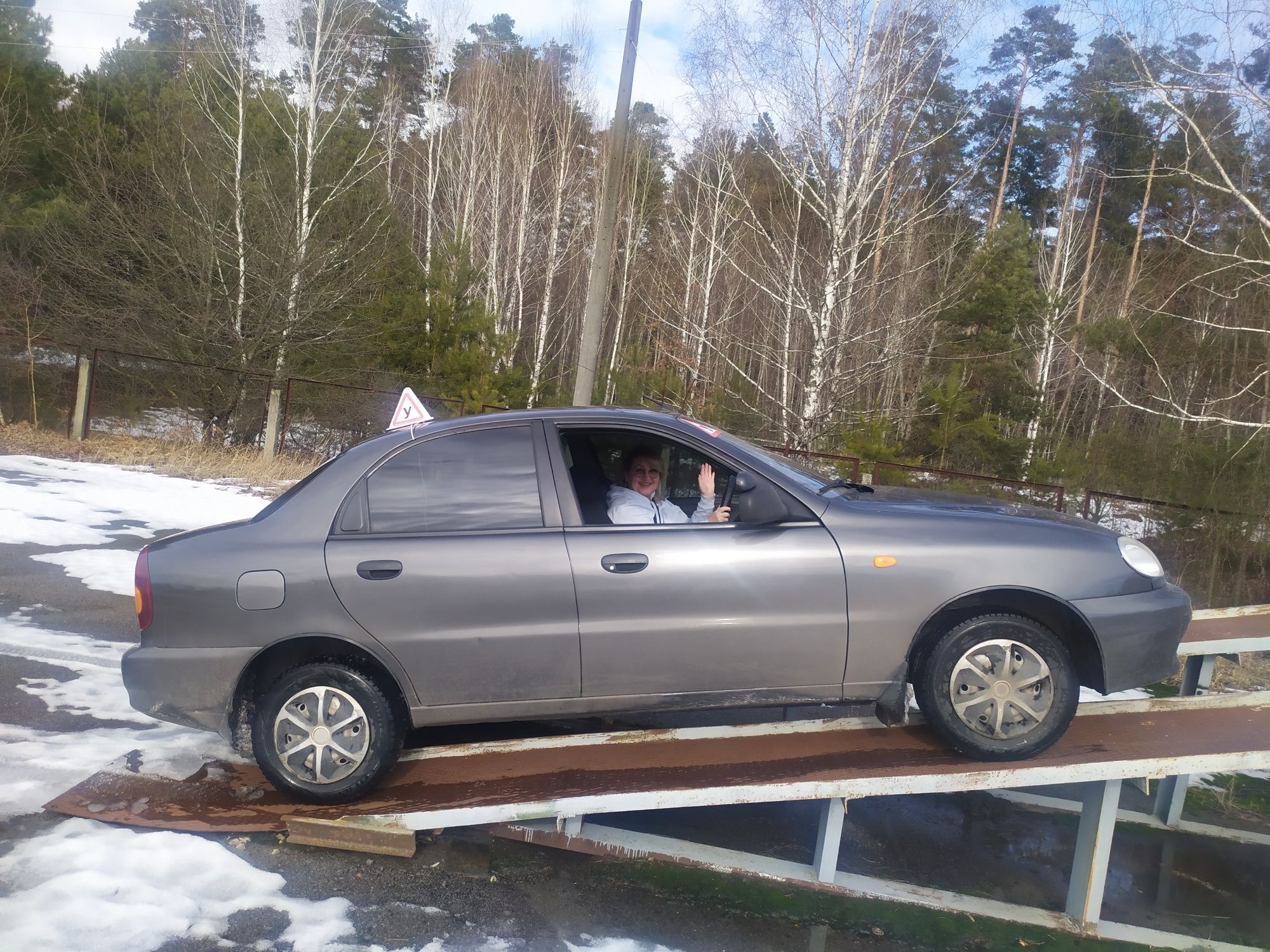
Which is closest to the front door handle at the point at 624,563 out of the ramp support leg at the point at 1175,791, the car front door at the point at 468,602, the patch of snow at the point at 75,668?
the car front door at the point at 468,602

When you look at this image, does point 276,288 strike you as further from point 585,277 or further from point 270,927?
point 585,277

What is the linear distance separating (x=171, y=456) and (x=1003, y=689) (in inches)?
560

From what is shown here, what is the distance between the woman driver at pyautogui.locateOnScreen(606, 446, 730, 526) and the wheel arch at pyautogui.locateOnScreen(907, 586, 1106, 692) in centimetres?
98

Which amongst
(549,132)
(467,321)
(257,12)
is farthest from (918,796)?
(549,132)

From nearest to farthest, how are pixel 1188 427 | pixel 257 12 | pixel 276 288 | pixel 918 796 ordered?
pixel 918 796 → pixel 1188 427 → pixel 276 288 → pixel 257 12

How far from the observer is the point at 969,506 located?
4.24 meters

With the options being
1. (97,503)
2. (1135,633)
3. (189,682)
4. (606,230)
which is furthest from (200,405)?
(1135,633)

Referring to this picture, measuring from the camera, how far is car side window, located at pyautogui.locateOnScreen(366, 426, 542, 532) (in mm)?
3982

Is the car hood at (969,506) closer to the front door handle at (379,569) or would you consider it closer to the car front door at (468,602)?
the car front door at (468,602)

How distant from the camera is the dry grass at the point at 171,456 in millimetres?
14094

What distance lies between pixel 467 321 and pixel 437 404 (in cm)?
278

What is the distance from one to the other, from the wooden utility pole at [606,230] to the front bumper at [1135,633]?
906cm

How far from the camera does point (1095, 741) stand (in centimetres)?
405

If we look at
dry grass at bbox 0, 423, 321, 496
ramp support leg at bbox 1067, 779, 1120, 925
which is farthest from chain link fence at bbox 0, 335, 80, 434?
ramp support leg at bbox 1067, 779, 1120, 925
